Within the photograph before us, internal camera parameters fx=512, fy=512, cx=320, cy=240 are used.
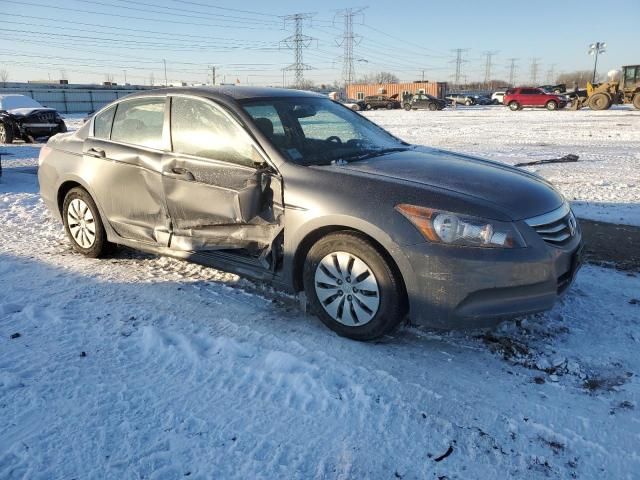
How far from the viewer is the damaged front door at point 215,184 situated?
3.69 m

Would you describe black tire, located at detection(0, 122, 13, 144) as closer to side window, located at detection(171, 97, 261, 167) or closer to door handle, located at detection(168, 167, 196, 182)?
side window, located at detection(171, 97, 261, 167)

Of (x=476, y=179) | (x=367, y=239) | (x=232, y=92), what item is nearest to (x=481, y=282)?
(x=367, y=239)

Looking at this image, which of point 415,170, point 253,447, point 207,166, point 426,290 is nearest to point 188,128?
point 207,166

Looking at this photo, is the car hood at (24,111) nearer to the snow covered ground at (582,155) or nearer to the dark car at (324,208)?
the snow covered ground at (582,155)

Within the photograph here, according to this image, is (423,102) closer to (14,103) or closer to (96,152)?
(14,103)

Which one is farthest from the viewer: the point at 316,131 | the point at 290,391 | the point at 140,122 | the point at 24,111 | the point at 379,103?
the point at 379,103

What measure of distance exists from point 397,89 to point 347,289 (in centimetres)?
6645

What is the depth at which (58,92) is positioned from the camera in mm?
41812

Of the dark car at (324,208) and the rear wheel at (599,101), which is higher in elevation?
the rear wheel at (599,101)

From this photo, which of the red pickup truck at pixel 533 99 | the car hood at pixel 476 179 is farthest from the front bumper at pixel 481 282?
the red pickup truck at pixel 533 99

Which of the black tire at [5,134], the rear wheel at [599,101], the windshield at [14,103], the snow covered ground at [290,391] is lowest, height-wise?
the snow covered ground at [290,391]

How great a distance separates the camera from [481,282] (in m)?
2.99

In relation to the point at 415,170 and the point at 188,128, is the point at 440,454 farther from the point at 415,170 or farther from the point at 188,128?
the point at 188,128

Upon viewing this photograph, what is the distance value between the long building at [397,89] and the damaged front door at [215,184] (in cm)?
5439
